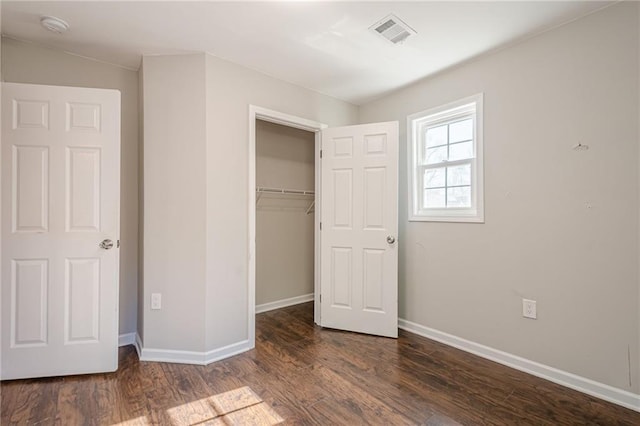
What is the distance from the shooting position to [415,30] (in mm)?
2174

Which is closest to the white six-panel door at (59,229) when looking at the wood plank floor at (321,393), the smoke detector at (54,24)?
the wood plank floor at (321,393)

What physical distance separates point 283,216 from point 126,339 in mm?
2040

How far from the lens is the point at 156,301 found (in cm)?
245

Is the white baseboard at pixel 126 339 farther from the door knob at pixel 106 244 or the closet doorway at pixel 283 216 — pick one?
the closet doorway at pixel 283 216

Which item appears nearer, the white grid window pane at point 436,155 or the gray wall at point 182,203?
the gray wall at point 182,203

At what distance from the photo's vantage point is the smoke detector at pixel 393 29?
6.78 ft

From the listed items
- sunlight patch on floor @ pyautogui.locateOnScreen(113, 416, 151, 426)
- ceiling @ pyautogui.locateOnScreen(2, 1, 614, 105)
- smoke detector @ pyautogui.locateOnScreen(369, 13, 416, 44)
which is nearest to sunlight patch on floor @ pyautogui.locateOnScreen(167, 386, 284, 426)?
sunlight patch on floor @ pyautogui.locateOnScreen(113, 416, 151, 426)

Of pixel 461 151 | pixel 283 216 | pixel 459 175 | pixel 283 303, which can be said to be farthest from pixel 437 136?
pixel 283 303

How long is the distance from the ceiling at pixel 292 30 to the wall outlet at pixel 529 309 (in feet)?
6.41

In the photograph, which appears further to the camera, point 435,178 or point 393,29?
point 435,178

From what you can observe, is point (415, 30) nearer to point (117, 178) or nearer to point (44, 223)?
point (117, 178)

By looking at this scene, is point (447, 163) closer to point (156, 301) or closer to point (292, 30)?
point (292, 30)

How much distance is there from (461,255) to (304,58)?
7.06 feet

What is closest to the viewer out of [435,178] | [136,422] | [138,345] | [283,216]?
[136,422]
